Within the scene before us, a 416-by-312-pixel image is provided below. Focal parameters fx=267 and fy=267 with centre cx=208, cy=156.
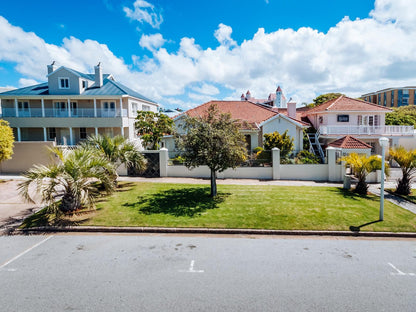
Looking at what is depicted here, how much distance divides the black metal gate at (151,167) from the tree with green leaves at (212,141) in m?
6.06

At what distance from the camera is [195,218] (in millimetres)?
10555

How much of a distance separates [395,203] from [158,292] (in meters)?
12.6

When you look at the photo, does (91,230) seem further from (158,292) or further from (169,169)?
(169,169)

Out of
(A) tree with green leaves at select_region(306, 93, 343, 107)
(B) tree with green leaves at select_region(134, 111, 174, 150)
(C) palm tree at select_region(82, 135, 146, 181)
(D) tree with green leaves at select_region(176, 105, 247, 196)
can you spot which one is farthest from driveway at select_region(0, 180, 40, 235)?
(A) tree with green leaves at select_region(306, 93, 343, 107)

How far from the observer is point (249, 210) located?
11461mm

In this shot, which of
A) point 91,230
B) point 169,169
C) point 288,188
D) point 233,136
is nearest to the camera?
point 91,230

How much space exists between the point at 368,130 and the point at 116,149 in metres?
24.4

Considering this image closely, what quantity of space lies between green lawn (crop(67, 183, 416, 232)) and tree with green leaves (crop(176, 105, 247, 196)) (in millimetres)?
1957

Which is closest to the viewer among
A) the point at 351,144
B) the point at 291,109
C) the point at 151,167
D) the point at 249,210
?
the point at 249,210

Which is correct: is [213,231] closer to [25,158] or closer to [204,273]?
[204,273]

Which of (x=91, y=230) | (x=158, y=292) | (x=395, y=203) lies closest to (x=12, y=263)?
(x=91, y=230)

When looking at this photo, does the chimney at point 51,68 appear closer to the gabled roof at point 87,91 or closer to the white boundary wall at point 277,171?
the gabled roof at point 87,91

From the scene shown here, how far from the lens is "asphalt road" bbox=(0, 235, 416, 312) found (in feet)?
18.2

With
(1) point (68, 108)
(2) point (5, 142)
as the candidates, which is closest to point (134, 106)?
(1) point (68, 108)
